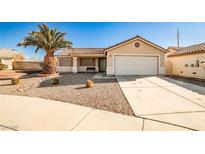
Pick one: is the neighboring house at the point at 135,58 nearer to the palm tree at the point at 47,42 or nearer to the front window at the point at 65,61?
the palm tree at the point at 47,42

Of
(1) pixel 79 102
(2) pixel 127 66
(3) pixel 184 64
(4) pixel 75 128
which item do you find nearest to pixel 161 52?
(3) pixel 184 64

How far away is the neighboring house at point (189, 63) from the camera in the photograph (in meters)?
13.5

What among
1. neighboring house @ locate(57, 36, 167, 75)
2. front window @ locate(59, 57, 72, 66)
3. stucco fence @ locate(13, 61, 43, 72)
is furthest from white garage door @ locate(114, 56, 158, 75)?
stucco fence @ locate(13, 61, 43, 72)

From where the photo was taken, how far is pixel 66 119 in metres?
4.11

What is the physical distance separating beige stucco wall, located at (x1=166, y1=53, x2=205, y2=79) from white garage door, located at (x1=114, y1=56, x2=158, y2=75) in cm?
364

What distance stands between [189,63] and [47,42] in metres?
15.2

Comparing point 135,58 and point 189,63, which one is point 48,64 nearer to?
point 135,58

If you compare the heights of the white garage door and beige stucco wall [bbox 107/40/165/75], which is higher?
beige stucco wall [bbox 107/40/165/75]

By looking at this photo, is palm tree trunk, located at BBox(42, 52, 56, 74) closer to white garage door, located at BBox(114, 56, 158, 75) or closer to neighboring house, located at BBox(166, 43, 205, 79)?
white garage door, located at BBox(114, 56, 158, 75)

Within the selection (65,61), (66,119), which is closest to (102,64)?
(65,61)

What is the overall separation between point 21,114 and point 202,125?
16.6 ft

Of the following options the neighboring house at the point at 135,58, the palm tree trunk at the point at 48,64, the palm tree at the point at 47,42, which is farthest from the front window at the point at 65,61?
the neighboring house at the point at 135,58

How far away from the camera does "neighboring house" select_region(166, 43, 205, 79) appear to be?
13.5 metres

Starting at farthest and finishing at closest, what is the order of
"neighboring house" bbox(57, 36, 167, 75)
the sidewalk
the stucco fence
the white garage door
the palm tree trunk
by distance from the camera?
the stucco fence
the palm tree trunk
the white garage door
"neighboring house" bbox(57, 36, 167, 75)
the sidewalk
